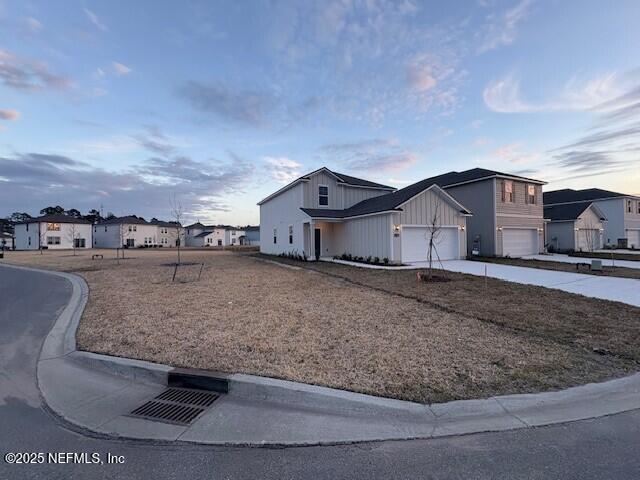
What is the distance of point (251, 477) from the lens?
92.4 inches

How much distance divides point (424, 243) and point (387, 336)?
14496 mm

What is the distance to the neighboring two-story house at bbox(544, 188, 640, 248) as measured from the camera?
3241cm

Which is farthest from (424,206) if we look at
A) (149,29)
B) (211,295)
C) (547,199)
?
(547,199)

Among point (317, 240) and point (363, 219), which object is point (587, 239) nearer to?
point (363, 219)

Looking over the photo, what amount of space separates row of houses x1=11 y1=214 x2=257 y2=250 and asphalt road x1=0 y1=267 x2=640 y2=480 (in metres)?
48.6

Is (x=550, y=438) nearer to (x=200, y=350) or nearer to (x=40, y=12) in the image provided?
(x=200, y=350)

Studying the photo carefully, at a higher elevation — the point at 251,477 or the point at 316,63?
the point at 316,63

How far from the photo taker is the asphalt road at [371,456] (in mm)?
2389

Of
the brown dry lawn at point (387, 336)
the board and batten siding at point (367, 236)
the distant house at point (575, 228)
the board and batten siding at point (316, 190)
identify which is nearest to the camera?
the brown dry lawn at point (387, 336)

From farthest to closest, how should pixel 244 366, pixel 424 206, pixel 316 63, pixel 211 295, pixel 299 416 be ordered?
pixel 424 206 < pixel 316 63 < pixel 211 295 < pixel 244 366 < pixel 299 416

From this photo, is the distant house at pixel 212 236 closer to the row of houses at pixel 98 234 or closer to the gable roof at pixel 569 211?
the row of houses at pixel 98 234

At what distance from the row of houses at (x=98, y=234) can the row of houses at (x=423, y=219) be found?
104 feet

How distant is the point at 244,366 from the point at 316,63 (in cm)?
1527

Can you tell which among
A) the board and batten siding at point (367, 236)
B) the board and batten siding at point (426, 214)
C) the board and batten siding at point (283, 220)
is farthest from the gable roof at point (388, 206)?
the board and batten siding at point (283, 220)
